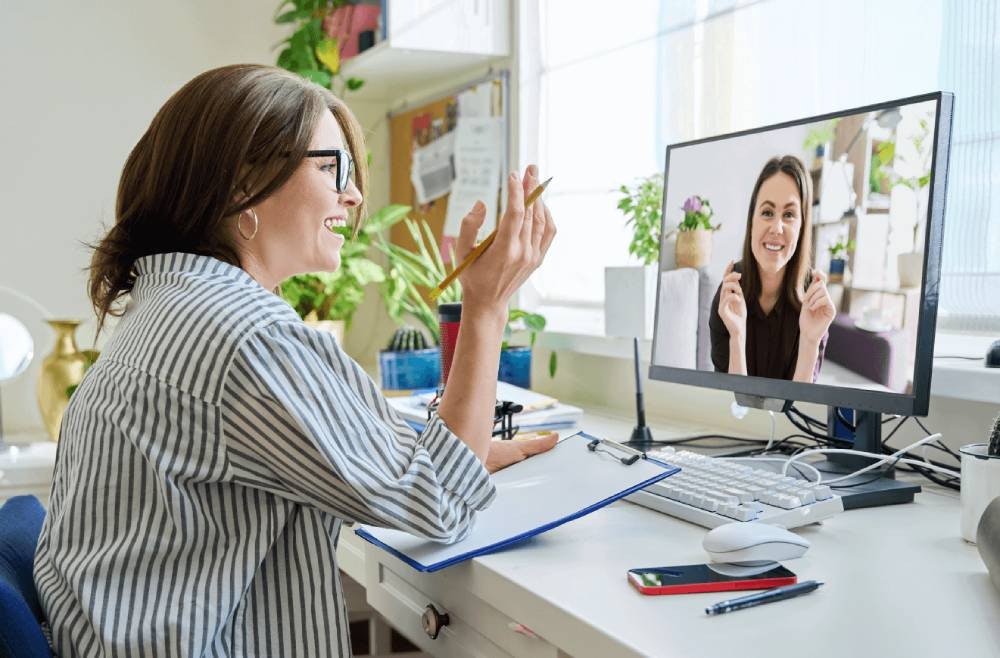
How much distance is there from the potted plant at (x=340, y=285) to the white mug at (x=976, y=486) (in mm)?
1579

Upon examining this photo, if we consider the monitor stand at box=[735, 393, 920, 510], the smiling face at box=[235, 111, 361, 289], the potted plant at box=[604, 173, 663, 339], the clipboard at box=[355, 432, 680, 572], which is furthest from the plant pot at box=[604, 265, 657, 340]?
the smiling face at box=[235, 111, 361, 289]

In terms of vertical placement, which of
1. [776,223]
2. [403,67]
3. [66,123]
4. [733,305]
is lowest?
[733,305]

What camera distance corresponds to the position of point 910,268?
1088 millimetres

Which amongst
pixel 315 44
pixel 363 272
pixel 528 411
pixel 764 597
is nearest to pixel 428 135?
pixel 315 44

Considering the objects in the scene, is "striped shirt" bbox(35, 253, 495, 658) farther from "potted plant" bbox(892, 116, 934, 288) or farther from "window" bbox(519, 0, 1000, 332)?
"window" bbox(519, 0, 1000, 332)

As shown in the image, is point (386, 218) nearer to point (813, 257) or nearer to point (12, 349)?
point (12, 349)

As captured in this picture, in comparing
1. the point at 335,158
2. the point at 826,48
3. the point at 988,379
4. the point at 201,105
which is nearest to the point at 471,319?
the point at 335,158

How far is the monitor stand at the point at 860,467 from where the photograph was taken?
3.64 ft

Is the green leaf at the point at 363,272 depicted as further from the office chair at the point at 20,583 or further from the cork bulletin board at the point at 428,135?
the office chair at the point at 20,583

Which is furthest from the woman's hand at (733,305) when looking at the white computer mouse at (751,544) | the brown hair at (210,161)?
the brown hair at (210,161)

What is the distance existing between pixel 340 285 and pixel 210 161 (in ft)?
4.48

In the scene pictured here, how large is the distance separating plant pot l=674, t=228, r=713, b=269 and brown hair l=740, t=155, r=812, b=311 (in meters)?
0.09

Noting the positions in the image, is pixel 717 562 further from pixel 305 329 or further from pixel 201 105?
pixel 201 105

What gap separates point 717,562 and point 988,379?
0.55 metres
